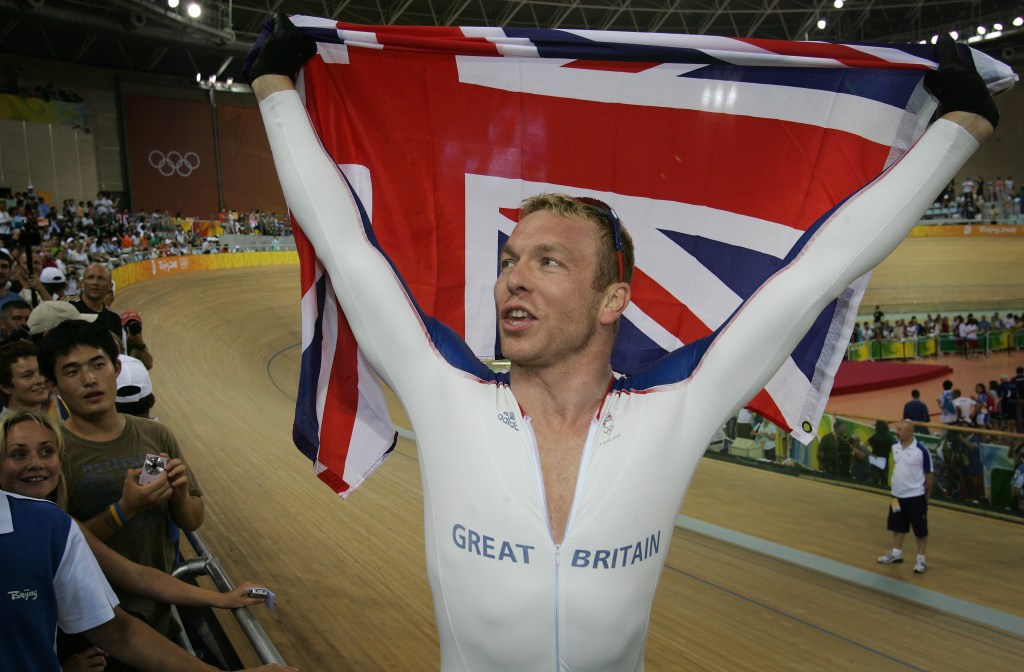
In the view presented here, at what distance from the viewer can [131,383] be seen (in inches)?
124

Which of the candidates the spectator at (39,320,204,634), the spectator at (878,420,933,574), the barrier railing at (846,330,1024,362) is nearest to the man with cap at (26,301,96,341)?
the spectator at (39,320,204,634)

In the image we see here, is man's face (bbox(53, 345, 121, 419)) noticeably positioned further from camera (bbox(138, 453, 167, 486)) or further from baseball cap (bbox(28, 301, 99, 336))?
baseball cap (bbox(28, 301, 99, 336))

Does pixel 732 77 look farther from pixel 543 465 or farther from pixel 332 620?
pixel 332 620

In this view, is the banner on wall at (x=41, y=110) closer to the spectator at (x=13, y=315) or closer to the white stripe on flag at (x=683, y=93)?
the spectator at (x=13, y=315)

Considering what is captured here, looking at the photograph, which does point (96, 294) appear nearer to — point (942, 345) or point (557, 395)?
point (557, 395)

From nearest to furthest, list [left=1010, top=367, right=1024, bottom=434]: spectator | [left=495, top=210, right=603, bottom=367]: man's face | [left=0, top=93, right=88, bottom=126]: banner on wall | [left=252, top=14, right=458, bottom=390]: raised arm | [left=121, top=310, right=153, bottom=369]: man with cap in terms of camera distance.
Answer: [left=495, top=210, right=603, bottom=367]: man's face, [left=252, top=14, right=458, bottom=390]: raised arm, [left=121, top=310, right=153, bottom=369]: man with cap, [left=1010, top=367, right=1024, bottom=434]: spectator, [left=0, top=93, right=88, bottom=126]: banner on wall

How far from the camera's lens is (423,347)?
172 cm

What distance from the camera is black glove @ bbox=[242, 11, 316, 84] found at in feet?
6.15

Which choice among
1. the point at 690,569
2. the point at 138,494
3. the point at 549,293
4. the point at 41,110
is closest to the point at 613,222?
the point at 549,293

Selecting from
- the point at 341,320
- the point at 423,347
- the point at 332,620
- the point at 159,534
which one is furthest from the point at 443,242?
the point at 332,620

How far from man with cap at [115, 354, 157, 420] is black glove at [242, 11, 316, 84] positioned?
1.65 metres

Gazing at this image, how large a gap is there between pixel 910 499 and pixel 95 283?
6.38 meters

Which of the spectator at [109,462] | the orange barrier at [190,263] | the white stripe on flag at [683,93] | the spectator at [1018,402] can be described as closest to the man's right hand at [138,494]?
the spectator at [109,462]

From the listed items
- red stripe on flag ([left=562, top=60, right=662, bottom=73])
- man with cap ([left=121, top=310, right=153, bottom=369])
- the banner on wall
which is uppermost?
the banner on wall
